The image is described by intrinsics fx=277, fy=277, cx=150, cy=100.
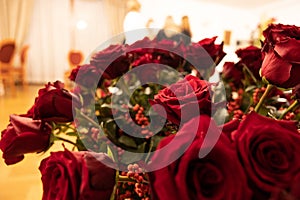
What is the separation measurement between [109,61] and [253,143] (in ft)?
1.11

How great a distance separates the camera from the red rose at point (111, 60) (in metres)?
0.49

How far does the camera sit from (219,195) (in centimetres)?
19

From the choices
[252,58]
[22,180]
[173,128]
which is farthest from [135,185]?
[22,180]

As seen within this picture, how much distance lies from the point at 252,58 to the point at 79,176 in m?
0.37

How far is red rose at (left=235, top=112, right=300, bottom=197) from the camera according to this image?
19 cm

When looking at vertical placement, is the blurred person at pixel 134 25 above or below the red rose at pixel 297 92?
above

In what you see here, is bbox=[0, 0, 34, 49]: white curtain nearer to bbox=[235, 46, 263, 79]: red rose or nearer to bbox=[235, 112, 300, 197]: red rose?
bbox=[235, 46, 263, 79]: red rose

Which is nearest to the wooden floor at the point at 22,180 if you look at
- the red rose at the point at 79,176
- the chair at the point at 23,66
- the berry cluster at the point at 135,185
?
the berry cluster at the point at 135,185

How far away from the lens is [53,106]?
13.9 inches

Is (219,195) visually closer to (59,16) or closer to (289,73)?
(289,73)

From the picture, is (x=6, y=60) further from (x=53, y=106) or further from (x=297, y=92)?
(x=297, y=92)

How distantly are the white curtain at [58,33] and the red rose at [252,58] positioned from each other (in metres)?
6.93

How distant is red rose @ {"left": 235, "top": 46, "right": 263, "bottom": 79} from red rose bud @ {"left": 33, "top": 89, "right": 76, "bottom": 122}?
1.01ft

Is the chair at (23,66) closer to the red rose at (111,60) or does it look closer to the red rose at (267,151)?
the red rose at (111,60)
